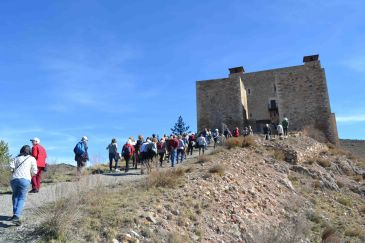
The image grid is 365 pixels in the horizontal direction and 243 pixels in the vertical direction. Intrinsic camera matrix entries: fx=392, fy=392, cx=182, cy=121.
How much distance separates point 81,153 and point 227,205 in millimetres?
6037

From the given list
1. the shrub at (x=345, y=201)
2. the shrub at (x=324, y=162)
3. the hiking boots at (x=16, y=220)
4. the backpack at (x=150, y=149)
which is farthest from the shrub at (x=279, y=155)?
the hiking boots at (x=16, y=220)

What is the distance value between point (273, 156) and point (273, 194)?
5.77 m

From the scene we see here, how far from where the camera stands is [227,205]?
37.9 ft

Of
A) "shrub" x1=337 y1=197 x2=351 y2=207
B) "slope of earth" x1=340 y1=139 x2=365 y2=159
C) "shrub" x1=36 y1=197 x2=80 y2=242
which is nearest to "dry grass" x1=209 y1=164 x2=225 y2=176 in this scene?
"shrub" x1=36 y1=197 x2=80 y2=242

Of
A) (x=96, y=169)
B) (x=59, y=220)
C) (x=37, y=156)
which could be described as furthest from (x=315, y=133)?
(x=59, y=220)

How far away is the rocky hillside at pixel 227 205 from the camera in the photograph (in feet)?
27.2

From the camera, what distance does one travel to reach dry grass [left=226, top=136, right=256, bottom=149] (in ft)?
68.2

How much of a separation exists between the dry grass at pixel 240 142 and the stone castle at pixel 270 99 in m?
13.8

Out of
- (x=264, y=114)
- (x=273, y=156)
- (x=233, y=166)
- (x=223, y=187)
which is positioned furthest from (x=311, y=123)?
(x=223, y=187)

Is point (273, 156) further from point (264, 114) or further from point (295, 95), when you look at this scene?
point (264, 114)

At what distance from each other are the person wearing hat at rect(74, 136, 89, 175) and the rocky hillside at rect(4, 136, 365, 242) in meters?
3.15

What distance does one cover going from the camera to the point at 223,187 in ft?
42.0

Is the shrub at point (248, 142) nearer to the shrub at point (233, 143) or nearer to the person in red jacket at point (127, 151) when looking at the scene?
the shrub at point (233, 143)

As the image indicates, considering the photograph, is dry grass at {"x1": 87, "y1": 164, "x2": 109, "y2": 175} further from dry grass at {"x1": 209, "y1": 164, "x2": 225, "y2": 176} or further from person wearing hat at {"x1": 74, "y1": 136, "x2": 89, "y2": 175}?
dry grass at {"x1": 209, "y1": 164, "x2": 225, "y2": 176}
